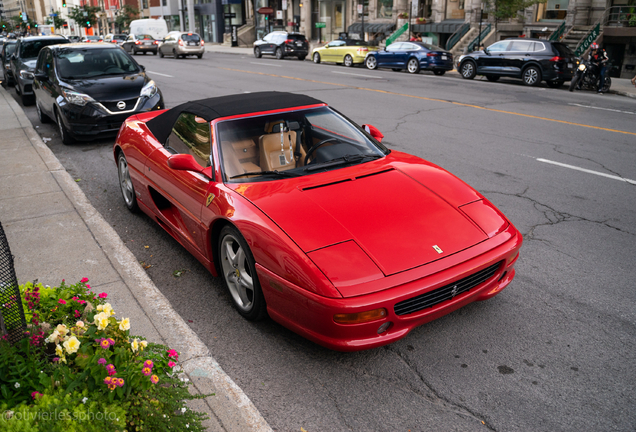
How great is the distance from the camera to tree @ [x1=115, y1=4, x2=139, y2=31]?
253 ft

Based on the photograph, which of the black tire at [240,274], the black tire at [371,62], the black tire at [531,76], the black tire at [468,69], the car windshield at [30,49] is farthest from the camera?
the black tire at [371,62]

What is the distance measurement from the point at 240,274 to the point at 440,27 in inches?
1351

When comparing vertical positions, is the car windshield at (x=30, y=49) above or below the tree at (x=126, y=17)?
below

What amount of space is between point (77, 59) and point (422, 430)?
10.3m

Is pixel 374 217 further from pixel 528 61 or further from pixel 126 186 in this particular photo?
pixel 528 61

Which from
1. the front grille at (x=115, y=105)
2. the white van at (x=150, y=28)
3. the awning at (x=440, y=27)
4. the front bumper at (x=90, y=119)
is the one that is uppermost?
the white van at (x=150, y=28)

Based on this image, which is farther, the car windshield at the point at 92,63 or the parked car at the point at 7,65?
the parked car at the point at 7,65

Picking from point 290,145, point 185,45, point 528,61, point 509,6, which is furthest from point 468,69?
point 185,45

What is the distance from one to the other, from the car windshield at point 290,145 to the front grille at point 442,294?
144 cm

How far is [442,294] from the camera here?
10.7 feet

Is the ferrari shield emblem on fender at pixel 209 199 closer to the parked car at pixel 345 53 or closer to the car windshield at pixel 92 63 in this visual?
the car windshield at pixel 92 63

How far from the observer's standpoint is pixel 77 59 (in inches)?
411

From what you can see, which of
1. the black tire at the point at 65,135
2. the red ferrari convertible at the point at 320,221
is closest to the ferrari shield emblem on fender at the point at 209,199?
the red ferrari convertible at the point at 320,221

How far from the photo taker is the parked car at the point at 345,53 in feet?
Answer: 87.5
